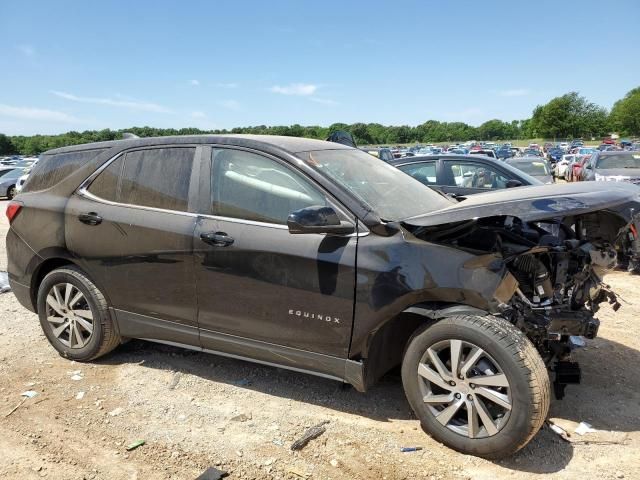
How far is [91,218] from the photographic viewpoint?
154 inches

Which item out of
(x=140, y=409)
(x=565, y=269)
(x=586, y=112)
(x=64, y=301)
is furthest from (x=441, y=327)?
(x=586, y=112)

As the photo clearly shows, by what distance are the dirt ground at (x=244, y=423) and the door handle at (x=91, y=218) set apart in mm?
1175

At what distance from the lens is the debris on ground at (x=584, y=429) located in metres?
3.12

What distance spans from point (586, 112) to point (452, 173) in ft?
433

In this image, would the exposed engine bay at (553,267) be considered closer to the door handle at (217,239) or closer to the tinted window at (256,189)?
the tinted window at (256,189)

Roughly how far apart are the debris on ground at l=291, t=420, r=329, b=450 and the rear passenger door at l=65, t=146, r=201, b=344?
1.03 metres

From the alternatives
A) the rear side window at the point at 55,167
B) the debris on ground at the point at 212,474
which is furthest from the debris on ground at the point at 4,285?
the debris on ground at the point at 212,474

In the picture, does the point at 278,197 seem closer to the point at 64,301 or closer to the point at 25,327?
the point at 64,301

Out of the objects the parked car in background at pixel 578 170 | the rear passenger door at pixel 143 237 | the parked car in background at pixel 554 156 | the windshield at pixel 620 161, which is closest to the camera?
the rear passenger door at pixel 143 237

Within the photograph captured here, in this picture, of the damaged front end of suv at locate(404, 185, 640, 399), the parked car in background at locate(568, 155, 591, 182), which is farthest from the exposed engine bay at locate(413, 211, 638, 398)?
the parked car in background at locate(568, 155, 591, 182)

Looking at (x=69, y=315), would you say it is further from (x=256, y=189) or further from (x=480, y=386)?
(x=480, y=386)

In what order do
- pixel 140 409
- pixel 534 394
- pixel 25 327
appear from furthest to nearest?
pixel 25 327 < pixel 140 409 < pixel 534 394

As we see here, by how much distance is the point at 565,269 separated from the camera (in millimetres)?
3152

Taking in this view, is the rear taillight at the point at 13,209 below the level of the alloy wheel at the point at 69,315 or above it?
above
